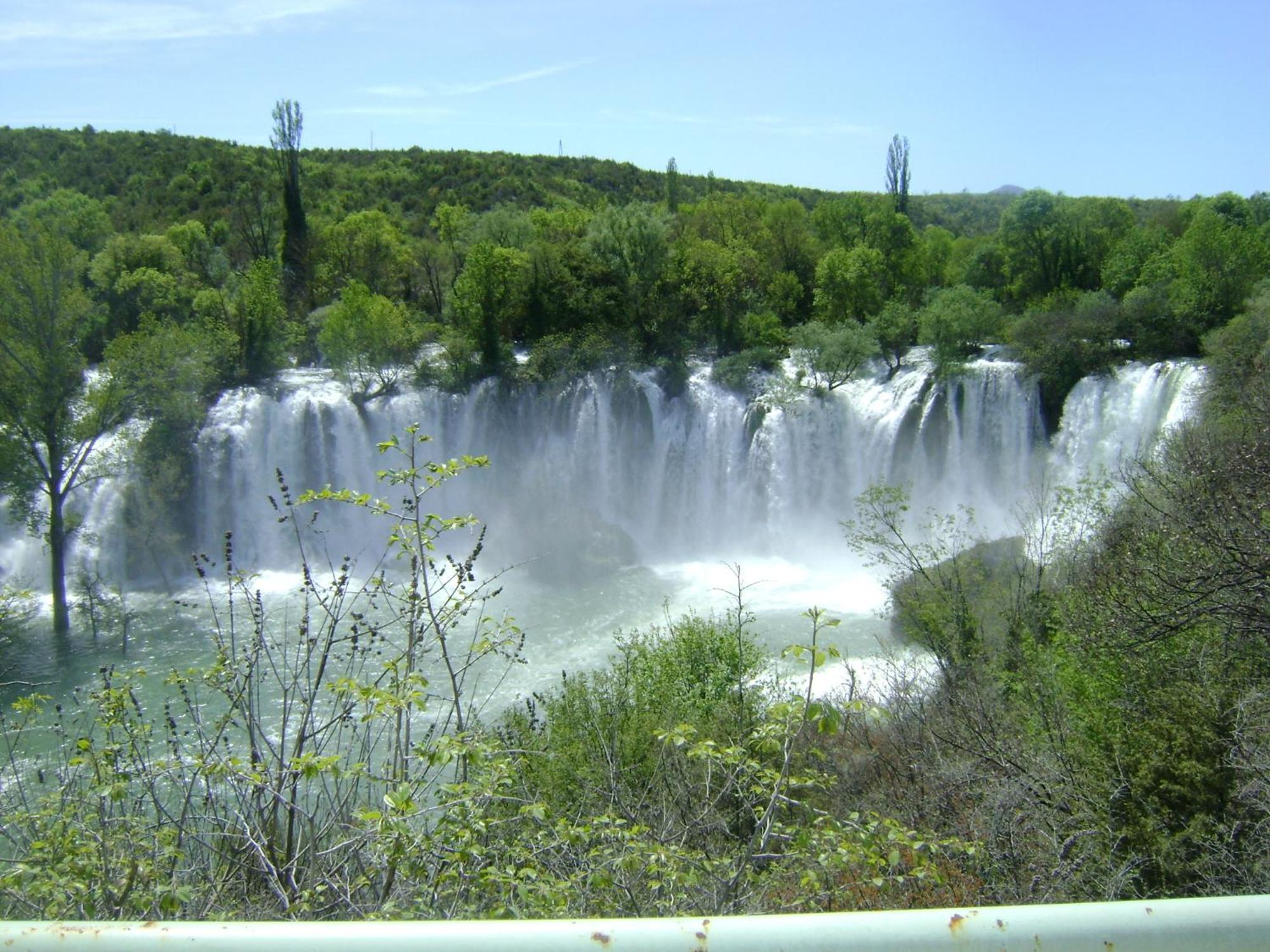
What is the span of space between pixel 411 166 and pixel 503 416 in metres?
39.6

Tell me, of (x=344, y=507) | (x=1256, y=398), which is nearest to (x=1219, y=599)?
(x=1256, y=398)

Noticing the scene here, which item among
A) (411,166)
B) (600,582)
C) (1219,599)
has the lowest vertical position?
(600,582)

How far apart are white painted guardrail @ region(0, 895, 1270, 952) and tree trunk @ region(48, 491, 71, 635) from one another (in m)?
22.7

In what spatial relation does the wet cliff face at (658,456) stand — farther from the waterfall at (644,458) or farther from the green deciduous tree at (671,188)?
the green deciduous tree at (671,188)

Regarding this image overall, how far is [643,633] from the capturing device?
1988cm

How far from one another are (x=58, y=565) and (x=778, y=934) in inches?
934

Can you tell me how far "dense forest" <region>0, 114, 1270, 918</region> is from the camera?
4.08m

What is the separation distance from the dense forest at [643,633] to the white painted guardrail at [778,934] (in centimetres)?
139

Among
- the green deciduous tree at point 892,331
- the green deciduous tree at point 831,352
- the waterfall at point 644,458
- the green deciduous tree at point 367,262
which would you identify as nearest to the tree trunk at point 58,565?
the waterfall at point 644,458

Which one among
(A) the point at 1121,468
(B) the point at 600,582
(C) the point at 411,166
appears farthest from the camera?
(C) the point at 411,166

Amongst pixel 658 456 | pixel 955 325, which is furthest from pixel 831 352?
pixel 658 456

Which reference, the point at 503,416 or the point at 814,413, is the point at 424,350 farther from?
the point at 814,413

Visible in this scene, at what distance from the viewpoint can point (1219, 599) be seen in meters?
9.26

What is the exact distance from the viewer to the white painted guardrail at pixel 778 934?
1.26 meters
